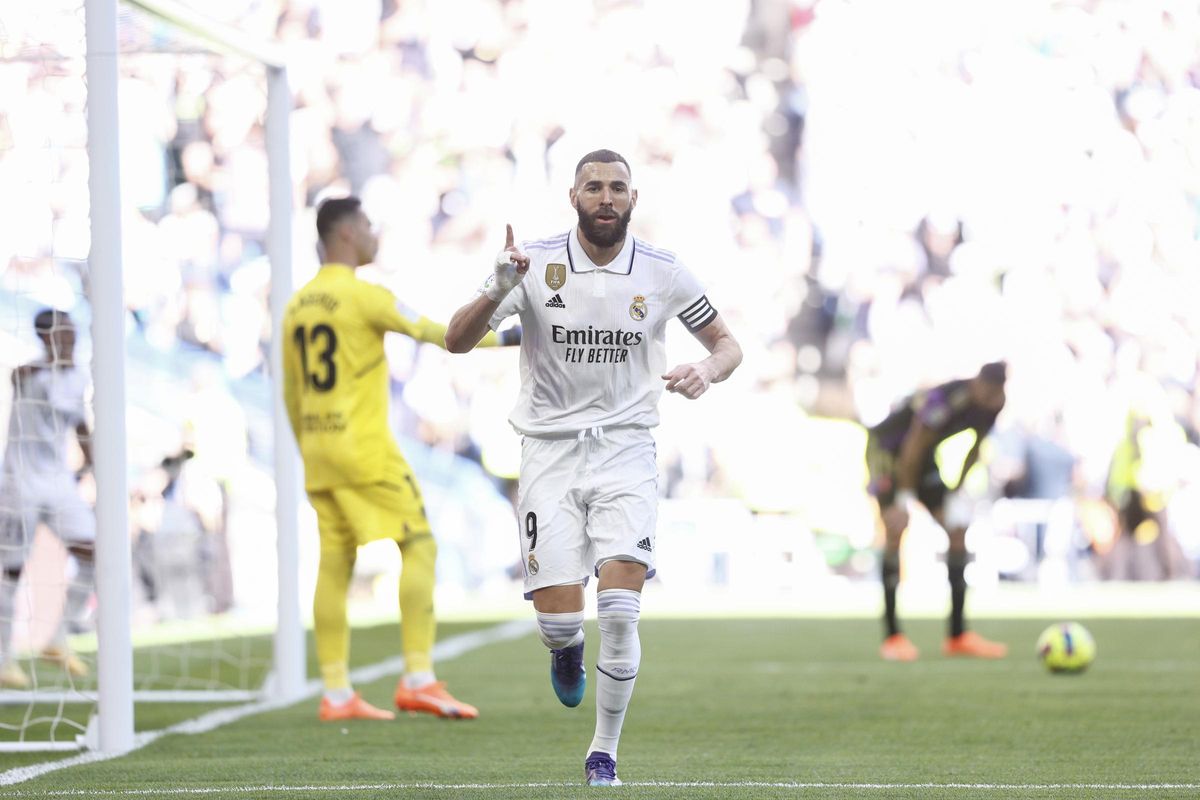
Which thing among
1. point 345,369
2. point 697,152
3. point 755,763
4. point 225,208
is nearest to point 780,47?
point 697,152

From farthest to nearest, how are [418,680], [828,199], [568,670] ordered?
1. [828,199]
2. [418,680]
3. [568,670]

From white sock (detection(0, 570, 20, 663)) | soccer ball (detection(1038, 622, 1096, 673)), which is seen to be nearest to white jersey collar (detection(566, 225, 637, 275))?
white sock (detection(0, 570, 20, 663))

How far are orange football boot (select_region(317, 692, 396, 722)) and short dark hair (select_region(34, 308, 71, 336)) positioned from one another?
6.00 feet

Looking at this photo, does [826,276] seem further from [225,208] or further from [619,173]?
[619,173]

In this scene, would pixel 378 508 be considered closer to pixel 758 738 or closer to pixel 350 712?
pixel 350 712

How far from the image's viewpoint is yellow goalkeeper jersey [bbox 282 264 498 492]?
709 centimetres

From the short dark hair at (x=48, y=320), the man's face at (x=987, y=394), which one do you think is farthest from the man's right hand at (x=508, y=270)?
the man's face at (x=987, y=394)

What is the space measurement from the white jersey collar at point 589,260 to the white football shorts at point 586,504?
0.45 m

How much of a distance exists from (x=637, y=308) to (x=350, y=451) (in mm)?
2331

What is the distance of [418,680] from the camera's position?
23.5ft

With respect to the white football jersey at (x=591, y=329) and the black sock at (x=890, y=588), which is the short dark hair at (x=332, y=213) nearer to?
the white football jersey at (x=591, y=329)

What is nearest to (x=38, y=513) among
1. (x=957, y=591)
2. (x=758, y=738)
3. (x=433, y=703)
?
(x=433, y=703)

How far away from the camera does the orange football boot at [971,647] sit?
10.3 m

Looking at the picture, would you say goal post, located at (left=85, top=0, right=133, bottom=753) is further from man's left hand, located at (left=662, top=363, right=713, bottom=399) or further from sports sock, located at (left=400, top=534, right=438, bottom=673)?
man's left hand, located at (left=662, top=363, right=713, bottom=399)
